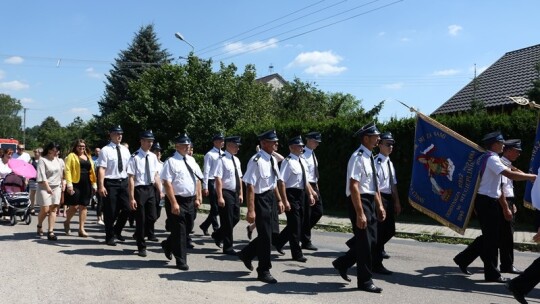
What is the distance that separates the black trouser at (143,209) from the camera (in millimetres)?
8461

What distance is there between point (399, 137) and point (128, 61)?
1196 inches

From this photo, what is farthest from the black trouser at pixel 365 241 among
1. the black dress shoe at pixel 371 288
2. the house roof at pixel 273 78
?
the house roof at pixel 273 78

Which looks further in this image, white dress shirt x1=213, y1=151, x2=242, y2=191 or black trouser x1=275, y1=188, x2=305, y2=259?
white dress shirt x1=213, y1=151, x2=242, y2=191

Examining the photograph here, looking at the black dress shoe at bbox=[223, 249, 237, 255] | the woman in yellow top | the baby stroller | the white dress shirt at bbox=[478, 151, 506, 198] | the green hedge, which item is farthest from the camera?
the green hedge

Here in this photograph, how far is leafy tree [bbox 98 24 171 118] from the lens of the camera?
40.5 meters

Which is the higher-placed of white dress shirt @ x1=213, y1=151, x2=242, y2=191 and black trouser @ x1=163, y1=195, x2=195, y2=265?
white dress shirt @ x1=213, y1=151, x2=242, y2=191

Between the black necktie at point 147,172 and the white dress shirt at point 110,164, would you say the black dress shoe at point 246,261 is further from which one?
the white dress shirt at point 110,164

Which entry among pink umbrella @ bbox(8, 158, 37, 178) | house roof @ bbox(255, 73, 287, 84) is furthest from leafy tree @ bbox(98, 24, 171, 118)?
pink umbrella @ bbox(8, 158, 37, 178)

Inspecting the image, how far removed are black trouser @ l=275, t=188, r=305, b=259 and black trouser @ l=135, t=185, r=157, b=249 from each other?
2.19 meters

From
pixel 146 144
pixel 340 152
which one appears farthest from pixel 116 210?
pixel 340 152

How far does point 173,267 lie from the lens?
7594mm

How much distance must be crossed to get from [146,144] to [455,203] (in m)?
5.11

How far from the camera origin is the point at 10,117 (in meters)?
114

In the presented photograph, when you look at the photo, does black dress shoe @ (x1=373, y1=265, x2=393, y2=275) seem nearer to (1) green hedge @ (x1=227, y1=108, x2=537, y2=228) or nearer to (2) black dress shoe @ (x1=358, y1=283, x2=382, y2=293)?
(2) black dress shoe @ (x1=358, y1=283, x2=382, y2=293)
